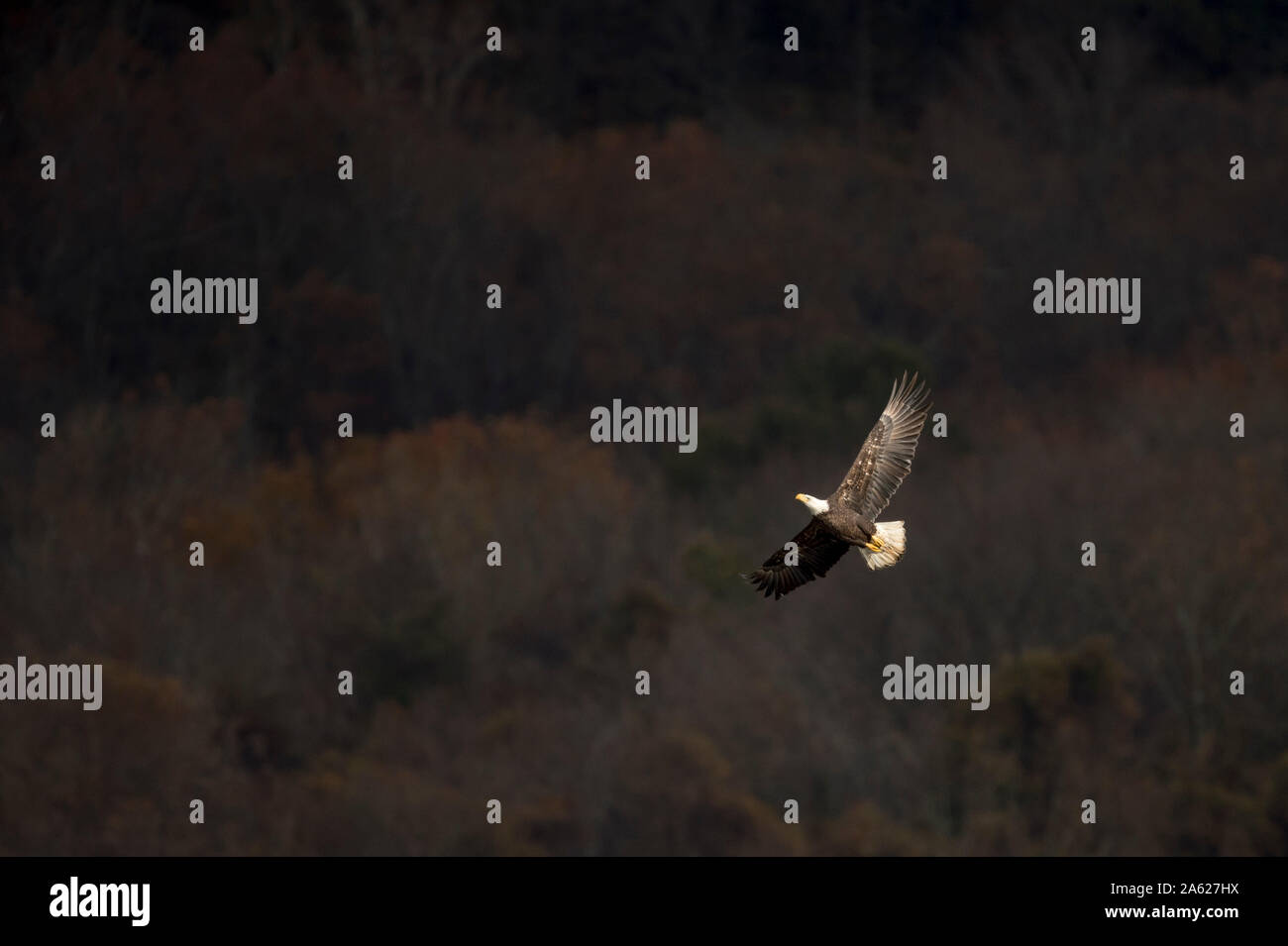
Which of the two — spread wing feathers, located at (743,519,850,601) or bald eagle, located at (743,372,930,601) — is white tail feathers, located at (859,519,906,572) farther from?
spread wing feathers, located at (743,519,850,601)

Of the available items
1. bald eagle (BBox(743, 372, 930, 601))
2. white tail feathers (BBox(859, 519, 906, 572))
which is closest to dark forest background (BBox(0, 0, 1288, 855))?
bald eagle (BBox(743, 372, 930, 601))

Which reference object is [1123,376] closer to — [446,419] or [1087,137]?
[1087,137]

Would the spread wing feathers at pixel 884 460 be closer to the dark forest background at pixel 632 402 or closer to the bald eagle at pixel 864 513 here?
the bald eagle at pixel 864 513

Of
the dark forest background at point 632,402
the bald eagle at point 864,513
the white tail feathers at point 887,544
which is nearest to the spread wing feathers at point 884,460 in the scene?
the bald eagle at point 864,513

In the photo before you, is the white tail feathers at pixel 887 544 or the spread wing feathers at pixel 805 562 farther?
the spread wing feathers at pixel 805 562

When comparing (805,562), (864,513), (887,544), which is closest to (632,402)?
(805,562)

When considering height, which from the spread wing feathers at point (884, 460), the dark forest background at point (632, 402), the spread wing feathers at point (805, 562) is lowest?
the spread wing feathers at point (805, 562)

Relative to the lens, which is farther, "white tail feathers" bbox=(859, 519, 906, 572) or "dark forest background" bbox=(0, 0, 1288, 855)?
"dark forest background" bbox=(0, 0, 1288, 855)
